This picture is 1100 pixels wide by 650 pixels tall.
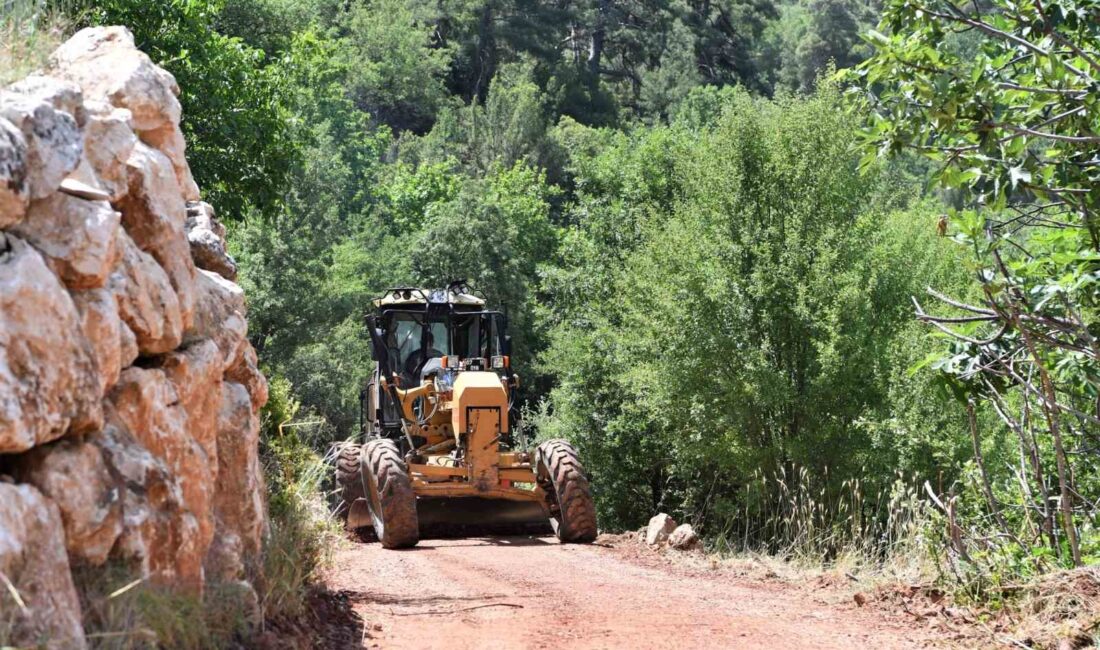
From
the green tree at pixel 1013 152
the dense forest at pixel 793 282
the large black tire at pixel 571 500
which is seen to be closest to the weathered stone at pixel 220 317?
the dense forest at pixel 793 282

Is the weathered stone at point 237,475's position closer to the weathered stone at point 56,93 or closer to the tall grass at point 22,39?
the weathered stone at point 56,93

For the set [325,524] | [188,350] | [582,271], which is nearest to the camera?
[188,350]

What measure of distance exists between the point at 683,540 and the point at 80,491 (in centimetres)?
1002

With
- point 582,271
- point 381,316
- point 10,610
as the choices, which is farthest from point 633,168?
point 10,610

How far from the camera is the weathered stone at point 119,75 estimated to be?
266 inches

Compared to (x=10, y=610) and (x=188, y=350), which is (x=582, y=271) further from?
(x=10, y=610)

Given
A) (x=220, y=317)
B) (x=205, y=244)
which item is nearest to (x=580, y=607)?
(x=220, y=317)

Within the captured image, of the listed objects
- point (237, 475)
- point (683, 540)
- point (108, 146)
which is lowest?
point (683, 540)

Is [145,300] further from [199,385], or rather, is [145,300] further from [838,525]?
[838,525]

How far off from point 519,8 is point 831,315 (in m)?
67.6

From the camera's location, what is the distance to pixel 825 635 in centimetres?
827

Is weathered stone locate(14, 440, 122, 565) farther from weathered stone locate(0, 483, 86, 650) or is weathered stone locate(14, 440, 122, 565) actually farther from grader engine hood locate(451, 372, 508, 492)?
grader engine hood locate(451, 372, 508, 492)

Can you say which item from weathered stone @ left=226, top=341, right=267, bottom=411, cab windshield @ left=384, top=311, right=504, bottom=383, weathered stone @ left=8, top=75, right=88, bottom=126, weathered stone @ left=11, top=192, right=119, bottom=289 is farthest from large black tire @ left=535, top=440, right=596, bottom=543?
weathered stone @ left=11, top=192, right=119, bottom=289

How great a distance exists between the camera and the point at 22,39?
6613 mm
